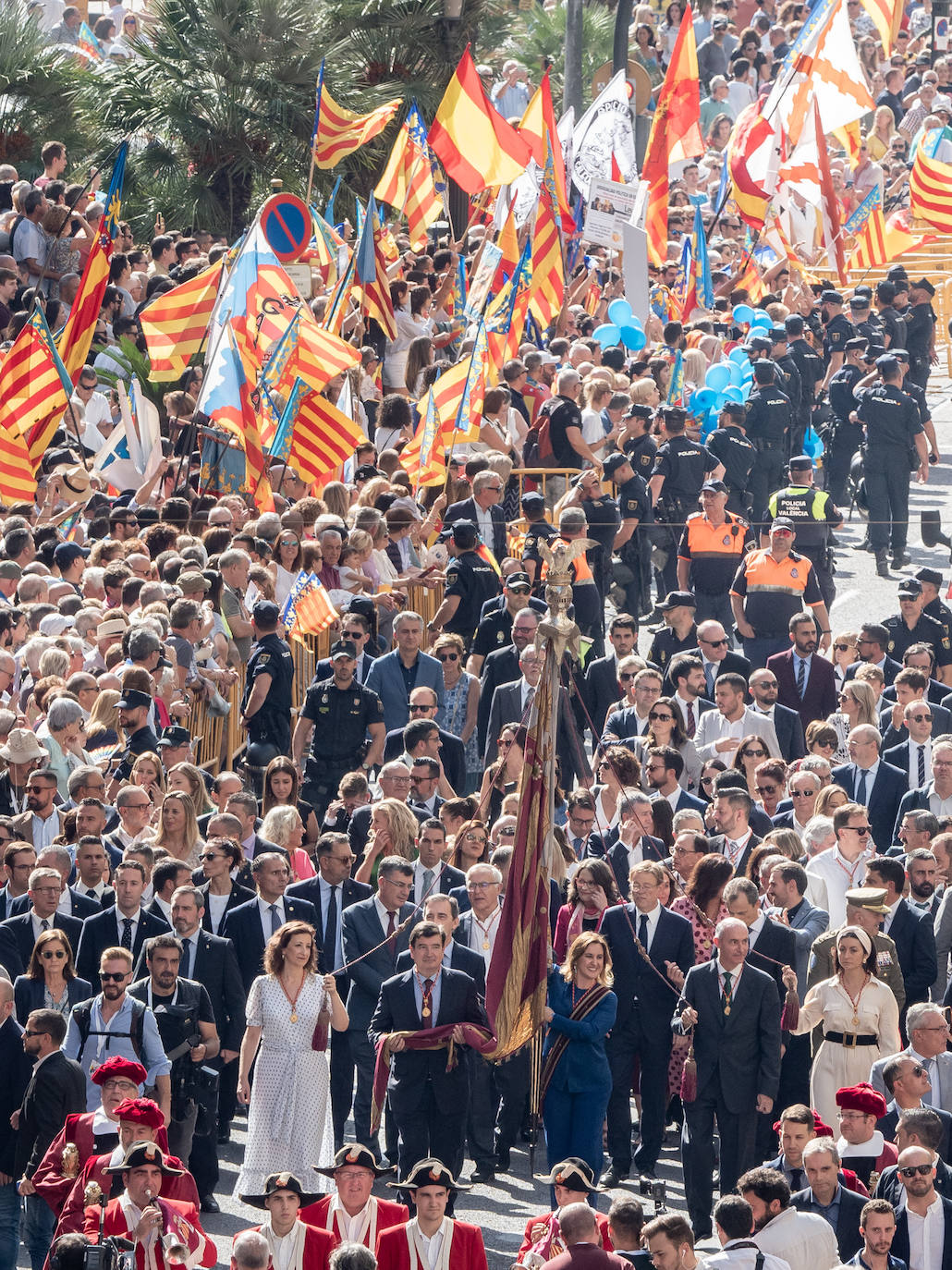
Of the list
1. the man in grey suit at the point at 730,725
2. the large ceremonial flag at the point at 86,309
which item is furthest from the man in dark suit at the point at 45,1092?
the large ceremonial flag at the point at 86,309

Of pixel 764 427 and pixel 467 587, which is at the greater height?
pixel 764 427

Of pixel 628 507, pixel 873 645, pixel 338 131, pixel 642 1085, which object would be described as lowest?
pixel 642 1085

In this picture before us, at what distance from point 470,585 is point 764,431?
17.4 ft

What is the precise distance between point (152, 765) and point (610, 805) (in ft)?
8.39

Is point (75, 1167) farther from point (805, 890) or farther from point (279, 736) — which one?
point (279, 736)

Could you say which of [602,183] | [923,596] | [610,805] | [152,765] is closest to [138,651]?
[152,765]

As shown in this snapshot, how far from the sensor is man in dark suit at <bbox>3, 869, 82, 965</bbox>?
12766 mm

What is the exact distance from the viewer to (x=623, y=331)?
2408 centimetres

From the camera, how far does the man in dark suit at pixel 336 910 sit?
13.3m

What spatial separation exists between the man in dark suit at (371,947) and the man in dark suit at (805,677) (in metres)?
4.53

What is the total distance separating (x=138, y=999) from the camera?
12148 mm

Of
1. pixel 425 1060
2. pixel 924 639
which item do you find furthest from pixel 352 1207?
pixel 924 639

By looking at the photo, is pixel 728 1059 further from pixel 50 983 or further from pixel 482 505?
pixel 482 505

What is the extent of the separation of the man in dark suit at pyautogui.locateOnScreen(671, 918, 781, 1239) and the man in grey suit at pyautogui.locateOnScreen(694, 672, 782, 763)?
11.1 feet
